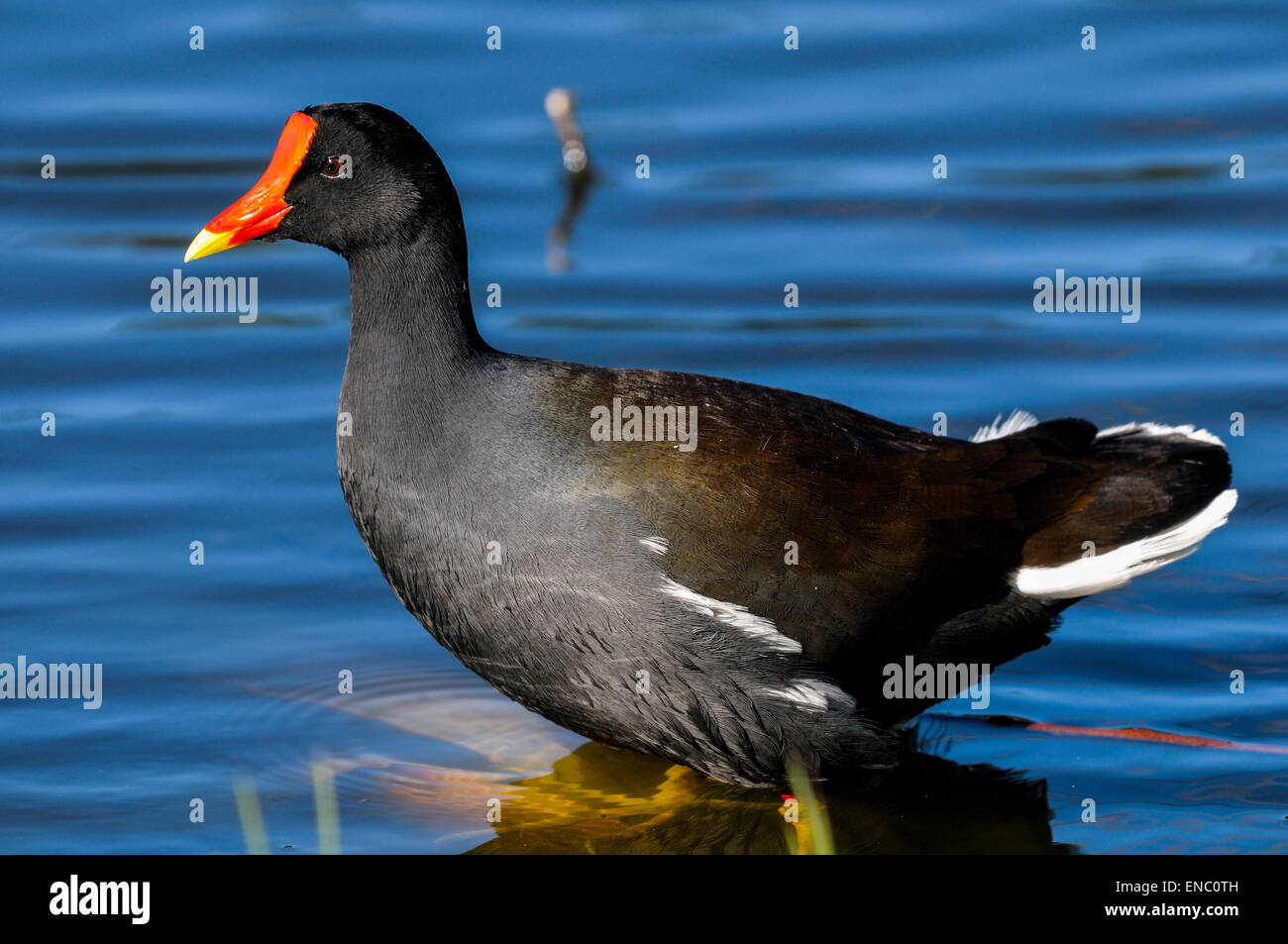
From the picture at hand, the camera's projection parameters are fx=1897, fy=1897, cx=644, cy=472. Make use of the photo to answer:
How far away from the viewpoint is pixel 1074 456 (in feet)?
18.8

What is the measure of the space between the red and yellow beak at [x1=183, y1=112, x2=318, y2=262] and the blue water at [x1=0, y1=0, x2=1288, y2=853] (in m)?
1.57

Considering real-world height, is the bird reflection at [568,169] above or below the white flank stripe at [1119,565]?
above

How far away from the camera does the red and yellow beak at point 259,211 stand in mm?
5453

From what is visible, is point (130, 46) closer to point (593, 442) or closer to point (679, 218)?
point (679, 218)

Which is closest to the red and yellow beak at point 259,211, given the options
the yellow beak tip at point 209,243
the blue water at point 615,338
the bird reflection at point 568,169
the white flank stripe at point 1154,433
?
the yellow beak tip at point 209,243

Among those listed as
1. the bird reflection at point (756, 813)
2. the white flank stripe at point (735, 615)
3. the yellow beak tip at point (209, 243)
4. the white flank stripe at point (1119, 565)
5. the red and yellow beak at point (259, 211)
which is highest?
the red and yellow beak at point (259, 211)

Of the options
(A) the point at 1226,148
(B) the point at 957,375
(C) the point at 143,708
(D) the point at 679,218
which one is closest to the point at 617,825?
(C) the point at 143,708

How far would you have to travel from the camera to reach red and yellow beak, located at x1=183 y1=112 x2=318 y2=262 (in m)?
5.45

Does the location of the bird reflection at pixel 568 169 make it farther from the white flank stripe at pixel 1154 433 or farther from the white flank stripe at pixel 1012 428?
the white flank stripe at pixel 1154 433

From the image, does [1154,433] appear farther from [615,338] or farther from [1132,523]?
[615,338]

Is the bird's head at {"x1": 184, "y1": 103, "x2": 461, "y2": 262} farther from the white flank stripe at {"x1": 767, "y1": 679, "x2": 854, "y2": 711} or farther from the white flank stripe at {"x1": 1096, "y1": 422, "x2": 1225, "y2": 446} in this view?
the white flank stripe at {"x1": 1096, "y1": 422, "x2": 1225, "y2": 446}

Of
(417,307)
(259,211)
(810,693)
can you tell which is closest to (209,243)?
(259,211)

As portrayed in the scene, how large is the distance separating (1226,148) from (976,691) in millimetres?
4707

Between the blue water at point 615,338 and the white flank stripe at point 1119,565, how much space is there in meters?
0.66
